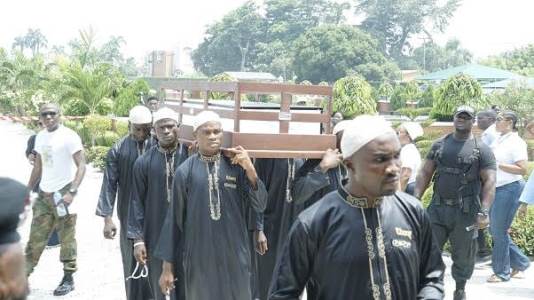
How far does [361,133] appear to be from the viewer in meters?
3.17

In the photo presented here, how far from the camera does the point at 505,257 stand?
8070 millimetres

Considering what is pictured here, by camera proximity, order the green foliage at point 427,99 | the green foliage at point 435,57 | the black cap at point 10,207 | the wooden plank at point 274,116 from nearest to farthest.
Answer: the black cap at point 10,207
the wooden plank at point 274,116
the green foliage at point 427,99
the green foliage at point 435,57

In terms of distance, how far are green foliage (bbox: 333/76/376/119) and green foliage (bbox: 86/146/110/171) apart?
858cm

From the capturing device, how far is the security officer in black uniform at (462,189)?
22.6ft

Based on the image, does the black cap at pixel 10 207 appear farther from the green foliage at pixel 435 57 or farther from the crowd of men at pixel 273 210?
the green foliage at pixel 435 57

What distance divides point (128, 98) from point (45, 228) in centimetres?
2288

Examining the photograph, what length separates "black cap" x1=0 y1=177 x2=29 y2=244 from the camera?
1.95m

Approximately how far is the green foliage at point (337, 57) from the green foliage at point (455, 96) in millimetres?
49761

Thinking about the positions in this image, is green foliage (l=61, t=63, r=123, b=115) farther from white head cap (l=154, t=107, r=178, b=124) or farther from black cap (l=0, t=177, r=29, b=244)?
black cap (l=0, t=177, r=29, b=244)

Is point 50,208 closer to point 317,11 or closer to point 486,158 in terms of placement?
point 486,158

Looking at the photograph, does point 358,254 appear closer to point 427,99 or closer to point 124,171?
point 124,171

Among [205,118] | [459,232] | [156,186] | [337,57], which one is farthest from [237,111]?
[337,57]

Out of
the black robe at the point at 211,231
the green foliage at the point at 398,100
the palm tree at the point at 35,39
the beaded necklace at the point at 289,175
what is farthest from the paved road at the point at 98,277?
the palm tree at the point at 35,39

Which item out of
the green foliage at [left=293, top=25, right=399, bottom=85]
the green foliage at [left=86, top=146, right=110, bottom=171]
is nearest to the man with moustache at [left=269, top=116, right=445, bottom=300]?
the green foliage at [left=86, top=146, right=110, bottom=171]
